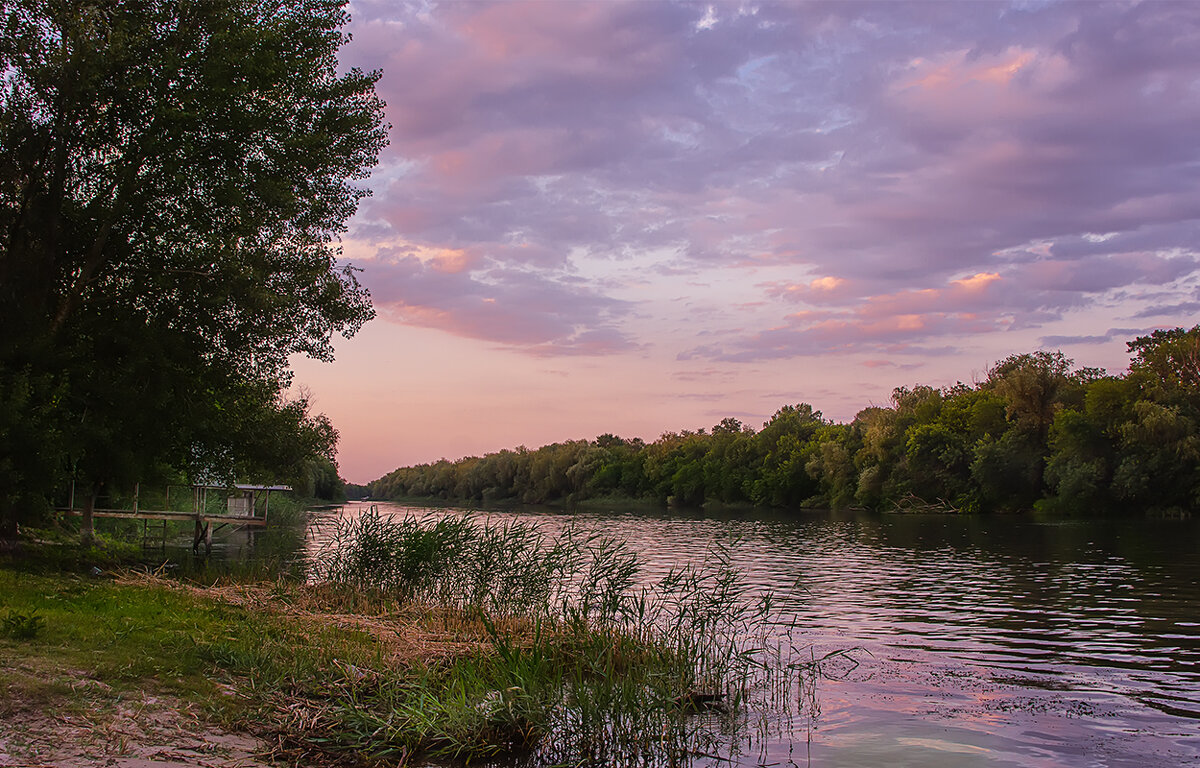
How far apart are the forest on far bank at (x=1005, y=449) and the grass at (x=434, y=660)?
60866 mm

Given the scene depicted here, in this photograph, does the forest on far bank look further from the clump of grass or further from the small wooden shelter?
the clump of grass

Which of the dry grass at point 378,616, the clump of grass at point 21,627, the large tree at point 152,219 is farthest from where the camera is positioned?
the large tree at point 152,219

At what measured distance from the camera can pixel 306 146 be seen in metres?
23.9

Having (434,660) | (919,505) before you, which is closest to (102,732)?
(434,660)

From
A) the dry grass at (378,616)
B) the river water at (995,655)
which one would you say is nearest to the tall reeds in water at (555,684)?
the dry grass at (378,616)

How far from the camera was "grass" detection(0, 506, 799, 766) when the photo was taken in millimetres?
9805

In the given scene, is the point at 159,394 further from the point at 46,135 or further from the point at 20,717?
the point at 20,717

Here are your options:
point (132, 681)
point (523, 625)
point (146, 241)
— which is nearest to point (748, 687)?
point (523, 625)

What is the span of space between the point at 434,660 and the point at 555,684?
93.2 inches

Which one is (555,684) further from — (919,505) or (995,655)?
(919,505)

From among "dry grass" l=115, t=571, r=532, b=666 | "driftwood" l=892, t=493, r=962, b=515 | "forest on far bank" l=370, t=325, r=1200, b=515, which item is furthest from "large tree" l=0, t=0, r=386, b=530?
"driftwood" l=892, t=493, r=962, b=515

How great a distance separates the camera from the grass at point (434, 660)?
32.2 feet

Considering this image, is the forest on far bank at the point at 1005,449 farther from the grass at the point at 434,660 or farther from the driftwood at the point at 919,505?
the grass at the point at 434,660

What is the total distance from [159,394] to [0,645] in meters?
13.3
